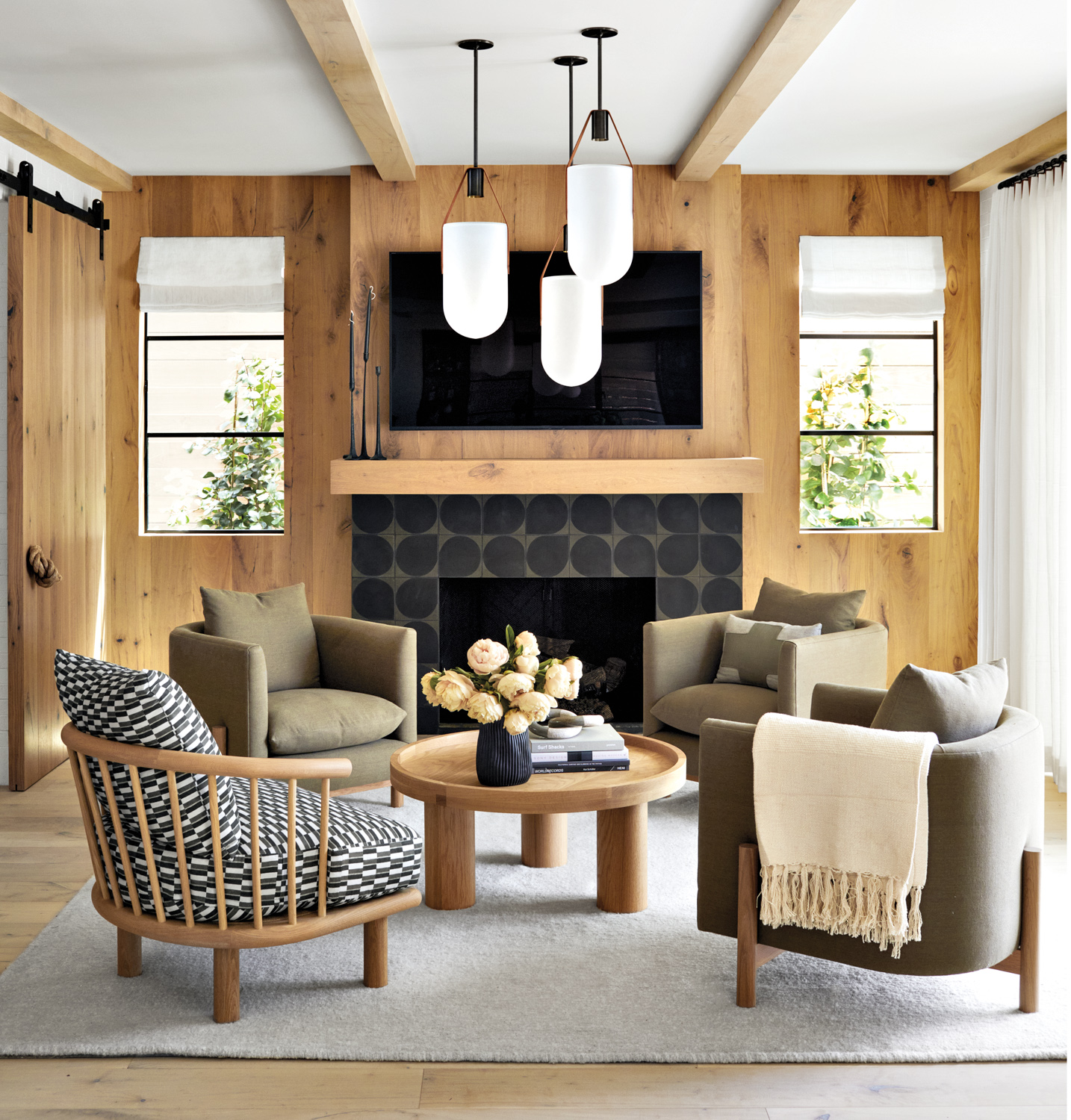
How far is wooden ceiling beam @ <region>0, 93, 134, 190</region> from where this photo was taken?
4.19 metres

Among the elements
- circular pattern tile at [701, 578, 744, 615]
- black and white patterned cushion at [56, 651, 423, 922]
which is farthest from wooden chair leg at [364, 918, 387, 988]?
circular pattern tile at [701, 578, 744, 615]

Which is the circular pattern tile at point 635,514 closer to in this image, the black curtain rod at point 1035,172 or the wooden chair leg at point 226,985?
the black curtain rod at point 1035,172

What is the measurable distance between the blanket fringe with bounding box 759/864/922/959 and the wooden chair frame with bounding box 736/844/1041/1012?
35mm

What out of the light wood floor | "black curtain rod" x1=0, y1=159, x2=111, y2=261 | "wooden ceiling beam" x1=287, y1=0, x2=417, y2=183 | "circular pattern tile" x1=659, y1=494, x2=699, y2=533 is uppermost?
"wooden ceiling beam" x1=287, y1=0, x2=417, y2=183

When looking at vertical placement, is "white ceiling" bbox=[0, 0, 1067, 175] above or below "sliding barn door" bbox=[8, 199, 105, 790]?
above

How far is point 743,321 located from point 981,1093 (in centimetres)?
393

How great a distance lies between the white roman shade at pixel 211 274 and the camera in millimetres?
5266

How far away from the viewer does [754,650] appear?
4.21 m

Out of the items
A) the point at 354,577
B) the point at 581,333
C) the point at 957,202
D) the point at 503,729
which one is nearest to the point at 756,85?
the point at 581,333

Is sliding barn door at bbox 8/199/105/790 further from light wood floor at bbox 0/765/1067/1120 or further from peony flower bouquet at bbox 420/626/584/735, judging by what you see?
light wood floor at bbox 0/765/1067/1120

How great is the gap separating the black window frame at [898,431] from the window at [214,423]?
2717 mm

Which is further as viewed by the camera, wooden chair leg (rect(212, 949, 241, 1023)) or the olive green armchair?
the olive green armchair

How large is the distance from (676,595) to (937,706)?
2.81 m

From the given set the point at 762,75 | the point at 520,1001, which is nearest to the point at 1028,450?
the point at 762,75
